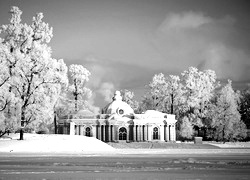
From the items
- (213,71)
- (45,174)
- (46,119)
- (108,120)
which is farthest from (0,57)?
(213,71)

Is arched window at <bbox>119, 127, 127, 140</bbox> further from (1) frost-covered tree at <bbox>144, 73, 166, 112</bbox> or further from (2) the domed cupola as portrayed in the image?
(1) frost-covered tree at <bbox>144, 73, 166, 112</bbox>

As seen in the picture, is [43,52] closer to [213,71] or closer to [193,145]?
[193,145]

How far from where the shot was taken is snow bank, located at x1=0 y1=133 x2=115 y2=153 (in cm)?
3513

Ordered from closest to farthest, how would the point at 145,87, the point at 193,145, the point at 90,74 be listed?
the point at 193,145, the point at 90,74, the point at 145,87

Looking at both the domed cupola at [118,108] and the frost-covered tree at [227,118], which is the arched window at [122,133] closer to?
the domed cupola at [118,108]

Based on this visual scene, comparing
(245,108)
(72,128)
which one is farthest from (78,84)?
(245,108)

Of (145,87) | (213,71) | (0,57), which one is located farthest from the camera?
(145,87)

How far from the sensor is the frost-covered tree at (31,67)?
3553 cm

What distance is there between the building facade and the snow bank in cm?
2273

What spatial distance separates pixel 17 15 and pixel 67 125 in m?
29.8

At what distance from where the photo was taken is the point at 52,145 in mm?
36812

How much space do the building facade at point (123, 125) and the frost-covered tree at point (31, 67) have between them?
25840mm

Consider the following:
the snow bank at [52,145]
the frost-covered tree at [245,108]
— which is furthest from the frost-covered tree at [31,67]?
the frost-covered tree at [245,108]

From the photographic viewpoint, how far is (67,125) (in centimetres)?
6378
